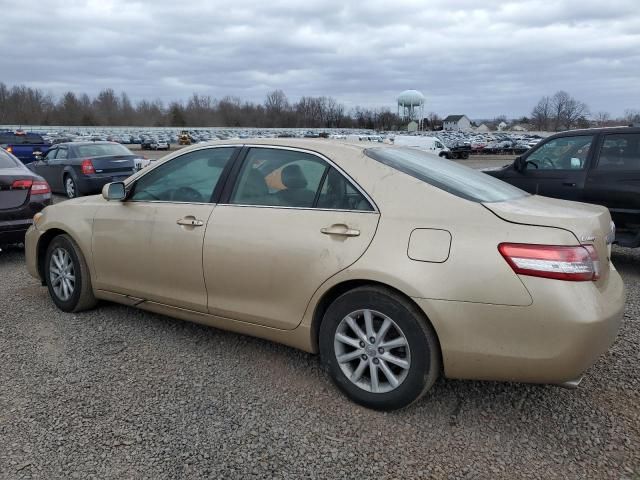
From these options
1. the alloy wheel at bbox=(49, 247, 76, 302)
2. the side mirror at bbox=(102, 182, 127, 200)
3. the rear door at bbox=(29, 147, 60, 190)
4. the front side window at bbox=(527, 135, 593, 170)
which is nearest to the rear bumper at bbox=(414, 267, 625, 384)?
the side mirror at bbox=(102, 182, 127, 200)

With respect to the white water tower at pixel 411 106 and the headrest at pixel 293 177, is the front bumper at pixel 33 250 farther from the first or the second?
the white water tower at pixel 411 106

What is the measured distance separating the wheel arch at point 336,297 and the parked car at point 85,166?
10867 millimetres

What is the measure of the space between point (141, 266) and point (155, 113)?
468 feet

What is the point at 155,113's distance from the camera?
137 meters

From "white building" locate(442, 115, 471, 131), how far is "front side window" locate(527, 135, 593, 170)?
153784 mm

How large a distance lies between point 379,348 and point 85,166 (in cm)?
1163


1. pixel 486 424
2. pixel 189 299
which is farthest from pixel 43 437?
pixel 486 424

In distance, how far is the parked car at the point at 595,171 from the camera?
602 centimetres

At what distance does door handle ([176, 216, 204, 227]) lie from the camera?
369 cm

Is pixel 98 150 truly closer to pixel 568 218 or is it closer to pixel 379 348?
pixel 379 348

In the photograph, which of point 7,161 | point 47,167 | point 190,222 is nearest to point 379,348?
point 190,222

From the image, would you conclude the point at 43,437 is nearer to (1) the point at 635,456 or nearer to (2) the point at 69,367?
(2) the point at 69,367

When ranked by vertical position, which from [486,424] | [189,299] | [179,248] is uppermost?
[179,248]

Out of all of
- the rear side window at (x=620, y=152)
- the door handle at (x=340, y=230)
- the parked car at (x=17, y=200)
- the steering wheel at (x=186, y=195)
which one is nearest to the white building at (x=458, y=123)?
the rear side window at (x=620, y=152)
